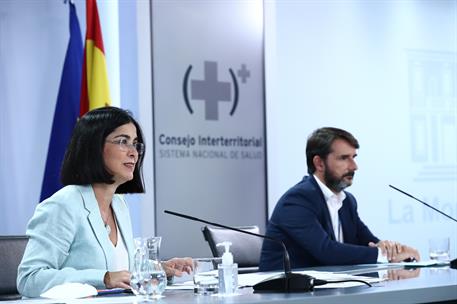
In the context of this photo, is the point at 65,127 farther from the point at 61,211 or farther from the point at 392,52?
the point at 392,52

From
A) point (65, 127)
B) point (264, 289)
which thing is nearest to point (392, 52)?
→ point (65, 127)

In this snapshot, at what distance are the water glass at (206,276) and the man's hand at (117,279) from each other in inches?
10.0

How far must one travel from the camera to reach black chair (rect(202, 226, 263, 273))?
3775 millimetres

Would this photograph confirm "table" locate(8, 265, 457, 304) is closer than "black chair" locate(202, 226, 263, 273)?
Yes

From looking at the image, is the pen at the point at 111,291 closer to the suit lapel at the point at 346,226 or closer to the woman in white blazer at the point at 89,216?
the woman in white blazer at the point at 89,216

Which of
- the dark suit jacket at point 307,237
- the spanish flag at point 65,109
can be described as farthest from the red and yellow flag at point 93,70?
the dark suit jacket at point 307,237

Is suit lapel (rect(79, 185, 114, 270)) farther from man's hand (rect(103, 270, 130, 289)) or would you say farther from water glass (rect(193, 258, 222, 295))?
water glass (rect(193, 258, 222, 295))

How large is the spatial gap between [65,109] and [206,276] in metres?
2.77

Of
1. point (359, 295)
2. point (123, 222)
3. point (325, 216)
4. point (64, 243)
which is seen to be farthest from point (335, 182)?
point (359, 295)

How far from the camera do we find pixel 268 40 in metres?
5.85

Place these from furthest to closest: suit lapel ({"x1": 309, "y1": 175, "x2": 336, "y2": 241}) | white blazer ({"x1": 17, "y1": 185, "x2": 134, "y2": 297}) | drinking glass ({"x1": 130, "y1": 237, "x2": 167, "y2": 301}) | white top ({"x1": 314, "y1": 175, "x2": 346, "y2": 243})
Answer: white top ({"x1": 314, "y1": 175, "x2": 346, "y2": 243}) < suit lapel ({"x1": 309, "y1": 175, "x2": 336, "y2": 241}) < white blazer ({"x1": 17, "y1": 185, "x2": 134, "y2": 297}) < drinking glass ({"x1": 130, "y1": 237, "x2": 167, "y2": 301})

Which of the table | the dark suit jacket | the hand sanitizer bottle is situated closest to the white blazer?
the table

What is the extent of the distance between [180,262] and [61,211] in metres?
0.45

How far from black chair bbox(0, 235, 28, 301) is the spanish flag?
67.4 inches
